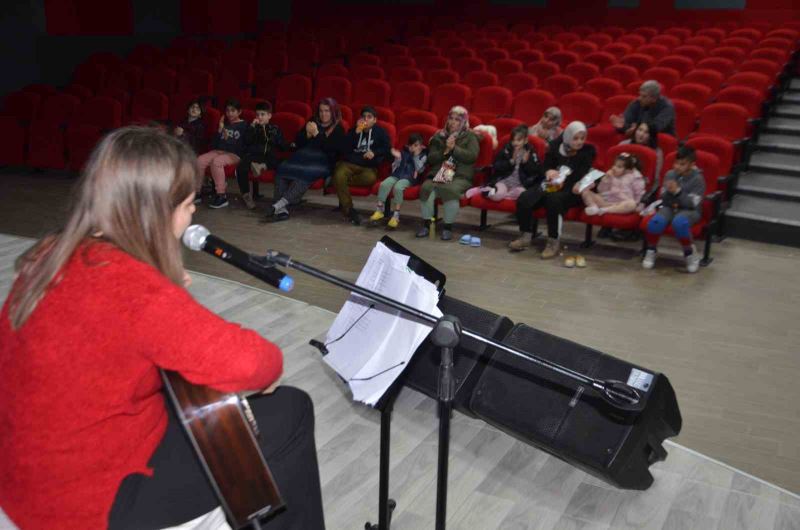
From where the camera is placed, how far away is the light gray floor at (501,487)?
7.88ft

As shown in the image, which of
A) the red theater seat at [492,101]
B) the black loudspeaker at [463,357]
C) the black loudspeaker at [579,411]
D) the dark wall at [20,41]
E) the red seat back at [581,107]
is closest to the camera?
the black loudspeaker at [579,411]

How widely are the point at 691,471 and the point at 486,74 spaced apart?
5.72 m

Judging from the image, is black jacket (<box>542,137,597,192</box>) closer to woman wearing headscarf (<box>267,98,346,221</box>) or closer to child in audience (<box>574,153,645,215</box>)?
child in audience (<box>574,153,645,215</box>)

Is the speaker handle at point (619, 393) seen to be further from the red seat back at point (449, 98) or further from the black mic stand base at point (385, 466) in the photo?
the red seat back at point (449, 98)

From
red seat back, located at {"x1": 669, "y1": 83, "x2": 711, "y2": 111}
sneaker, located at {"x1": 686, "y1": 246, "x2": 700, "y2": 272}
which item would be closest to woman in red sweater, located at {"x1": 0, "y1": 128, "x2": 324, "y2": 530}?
sneaker, located at {"x1": 686, "y1": 246, "x2": 700, "y2": 272}

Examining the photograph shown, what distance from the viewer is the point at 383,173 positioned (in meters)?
6.27

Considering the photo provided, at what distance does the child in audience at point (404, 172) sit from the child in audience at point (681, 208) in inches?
72.4

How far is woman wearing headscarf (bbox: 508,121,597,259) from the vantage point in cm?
523

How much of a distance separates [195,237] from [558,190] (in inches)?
160

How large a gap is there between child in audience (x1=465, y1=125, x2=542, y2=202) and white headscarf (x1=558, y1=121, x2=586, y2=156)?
202mm

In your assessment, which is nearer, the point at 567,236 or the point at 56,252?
the point at 56,252

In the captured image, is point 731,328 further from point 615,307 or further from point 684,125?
point 684,125

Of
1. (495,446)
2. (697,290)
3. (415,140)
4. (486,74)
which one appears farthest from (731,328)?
(486,74)

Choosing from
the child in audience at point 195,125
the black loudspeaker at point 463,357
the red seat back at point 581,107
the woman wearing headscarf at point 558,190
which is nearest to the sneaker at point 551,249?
the woman wearing headscarf at point 558,190
